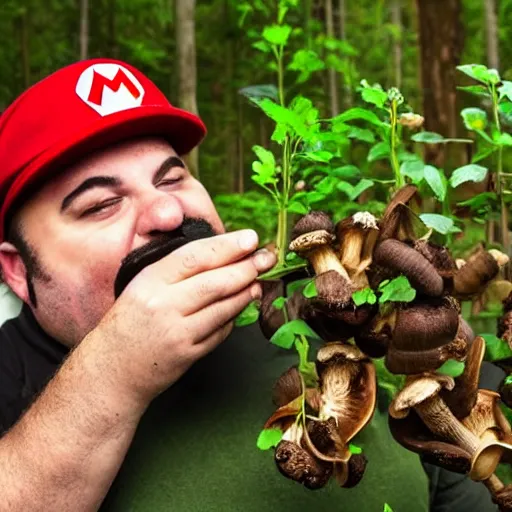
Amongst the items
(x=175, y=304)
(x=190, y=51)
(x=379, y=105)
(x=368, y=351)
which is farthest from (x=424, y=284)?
(x=190, y=51)

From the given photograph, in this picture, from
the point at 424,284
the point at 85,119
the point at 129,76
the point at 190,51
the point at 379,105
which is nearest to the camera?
the point at 424,284

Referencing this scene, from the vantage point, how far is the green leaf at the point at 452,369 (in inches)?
23.4

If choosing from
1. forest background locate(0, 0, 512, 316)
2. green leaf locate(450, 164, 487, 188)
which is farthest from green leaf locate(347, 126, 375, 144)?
green leaf locate(450, 164, 487, 188)

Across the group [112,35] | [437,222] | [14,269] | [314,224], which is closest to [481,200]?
[437,222]

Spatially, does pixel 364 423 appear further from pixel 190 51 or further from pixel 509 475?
pixel 190 51

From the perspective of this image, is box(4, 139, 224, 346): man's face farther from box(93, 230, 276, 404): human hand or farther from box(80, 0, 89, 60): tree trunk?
box(80, 0, 89, 60): tree trunk

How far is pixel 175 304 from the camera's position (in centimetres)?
79

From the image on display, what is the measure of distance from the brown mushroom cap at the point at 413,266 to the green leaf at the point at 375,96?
0.18 metres

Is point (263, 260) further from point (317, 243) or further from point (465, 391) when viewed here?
point (465, 391)

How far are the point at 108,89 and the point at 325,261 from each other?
72 centimetres

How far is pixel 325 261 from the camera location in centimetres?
65

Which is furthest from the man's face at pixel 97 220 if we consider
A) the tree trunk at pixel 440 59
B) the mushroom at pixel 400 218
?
the tree trunk at pixel 440 59

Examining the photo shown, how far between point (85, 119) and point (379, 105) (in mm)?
616

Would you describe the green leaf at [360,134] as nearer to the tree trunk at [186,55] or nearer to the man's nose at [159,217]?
the man's nose at [159,217]
